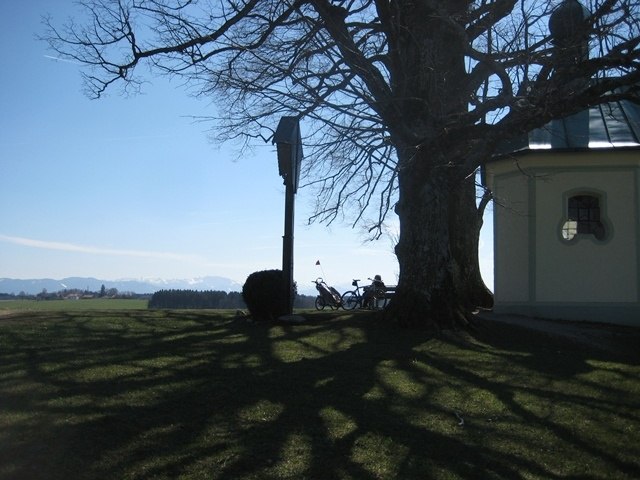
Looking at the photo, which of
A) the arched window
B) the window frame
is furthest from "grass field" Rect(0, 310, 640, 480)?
the arched window

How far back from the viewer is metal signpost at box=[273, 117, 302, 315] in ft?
45.5

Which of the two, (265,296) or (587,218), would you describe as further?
(587,218)

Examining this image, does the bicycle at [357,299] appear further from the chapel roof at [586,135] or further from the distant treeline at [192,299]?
the chapel roof at [586,135]

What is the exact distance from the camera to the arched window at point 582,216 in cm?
1850

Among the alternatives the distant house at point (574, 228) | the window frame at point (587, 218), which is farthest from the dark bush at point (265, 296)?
the window frame at point (587, 218)

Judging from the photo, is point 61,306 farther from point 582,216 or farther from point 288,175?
point 582,216

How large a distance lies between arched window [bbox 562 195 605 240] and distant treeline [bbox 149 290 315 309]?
38.9 ft

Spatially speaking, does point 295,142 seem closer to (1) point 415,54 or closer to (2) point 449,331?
(1) point 415,54

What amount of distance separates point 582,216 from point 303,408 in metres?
13.7

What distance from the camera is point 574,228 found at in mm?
18578

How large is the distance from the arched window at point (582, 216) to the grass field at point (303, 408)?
722 centimetres

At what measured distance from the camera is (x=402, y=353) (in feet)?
35.2

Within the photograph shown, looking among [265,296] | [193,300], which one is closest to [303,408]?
[265,296]

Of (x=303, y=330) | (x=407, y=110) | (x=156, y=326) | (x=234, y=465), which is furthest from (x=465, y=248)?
(x=234, y=465)
